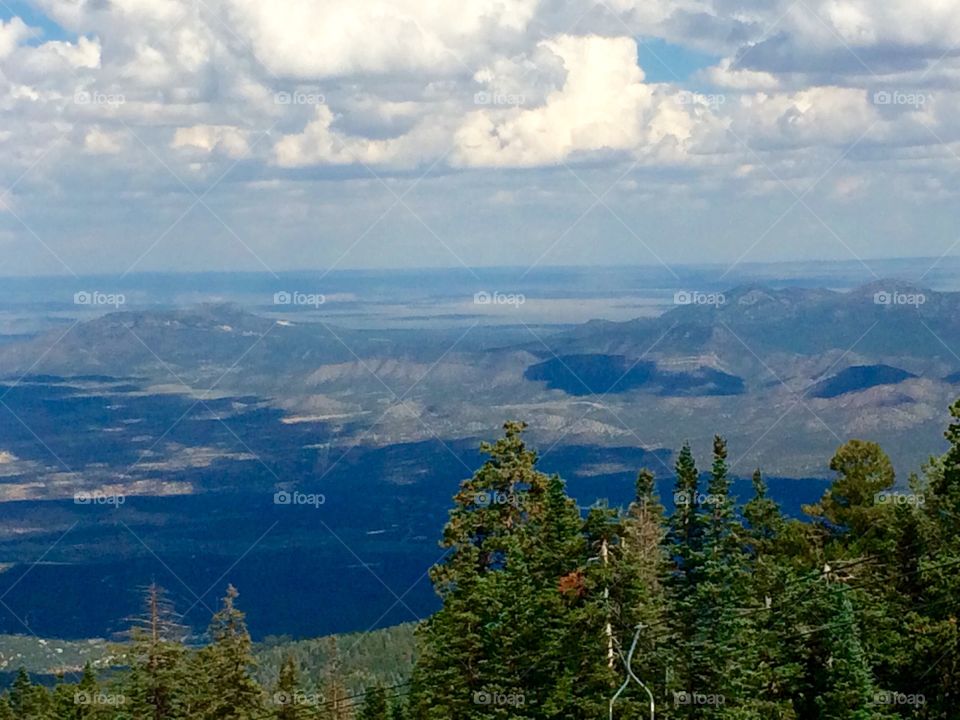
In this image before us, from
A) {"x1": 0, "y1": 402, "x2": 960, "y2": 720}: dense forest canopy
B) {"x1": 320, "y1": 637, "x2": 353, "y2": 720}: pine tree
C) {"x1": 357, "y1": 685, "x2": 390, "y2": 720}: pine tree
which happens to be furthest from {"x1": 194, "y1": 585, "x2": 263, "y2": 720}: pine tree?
{"x1": 357, "y1": 685, "x2": 390, "y2": 720}: pine tree

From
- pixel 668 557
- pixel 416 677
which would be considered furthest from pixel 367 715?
pixel 668 557

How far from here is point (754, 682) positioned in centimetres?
3981

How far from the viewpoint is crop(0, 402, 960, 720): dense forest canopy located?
3988cm

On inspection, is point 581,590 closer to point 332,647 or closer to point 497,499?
point 497,499

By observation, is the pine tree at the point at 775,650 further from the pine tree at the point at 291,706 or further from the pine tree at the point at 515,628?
the pine tree at the point at 291,706

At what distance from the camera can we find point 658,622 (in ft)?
133

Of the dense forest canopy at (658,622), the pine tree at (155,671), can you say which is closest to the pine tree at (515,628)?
the dense forest canopy at (658,622)

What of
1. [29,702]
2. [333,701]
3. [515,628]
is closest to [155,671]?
[515,628]

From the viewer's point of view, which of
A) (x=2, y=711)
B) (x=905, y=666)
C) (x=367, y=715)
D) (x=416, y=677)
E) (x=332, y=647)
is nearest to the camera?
(x=905, y=666)

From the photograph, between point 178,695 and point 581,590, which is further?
point 178,695

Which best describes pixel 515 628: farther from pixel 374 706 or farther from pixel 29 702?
pixel 29 702

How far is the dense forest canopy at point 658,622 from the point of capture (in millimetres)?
39875

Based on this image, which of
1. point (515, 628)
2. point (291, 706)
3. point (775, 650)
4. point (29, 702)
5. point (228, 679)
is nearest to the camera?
point (775, 650)

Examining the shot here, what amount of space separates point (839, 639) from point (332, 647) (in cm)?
3588
